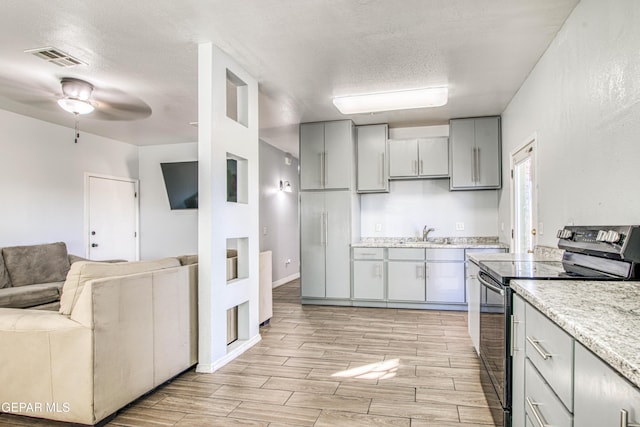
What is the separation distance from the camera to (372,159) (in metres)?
5.35

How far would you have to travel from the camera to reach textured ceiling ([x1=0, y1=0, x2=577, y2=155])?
2482mm

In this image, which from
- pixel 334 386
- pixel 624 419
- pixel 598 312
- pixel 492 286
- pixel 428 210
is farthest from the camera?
pixel 428 210

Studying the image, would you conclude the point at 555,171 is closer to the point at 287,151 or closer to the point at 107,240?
the point at 287,151

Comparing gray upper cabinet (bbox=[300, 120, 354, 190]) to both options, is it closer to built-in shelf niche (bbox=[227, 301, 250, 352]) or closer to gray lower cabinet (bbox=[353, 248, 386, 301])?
gray lower cabinet (bbox=[353, 248, 386, 301])

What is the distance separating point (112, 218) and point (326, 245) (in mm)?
3659

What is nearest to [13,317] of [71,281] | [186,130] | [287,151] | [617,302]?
[71,281]

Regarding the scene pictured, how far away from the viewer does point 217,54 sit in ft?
9.89

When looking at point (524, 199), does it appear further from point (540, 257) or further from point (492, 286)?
point (492, 286)

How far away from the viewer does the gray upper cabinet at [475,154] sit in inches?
194

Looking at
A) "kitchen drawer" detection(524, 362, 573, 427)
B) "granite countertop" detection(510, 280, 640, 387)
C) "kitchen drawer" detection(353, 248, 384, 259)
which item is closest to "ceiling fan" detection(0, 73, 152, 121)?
"kitchen drawer" detection(353, 248, 384, 259)

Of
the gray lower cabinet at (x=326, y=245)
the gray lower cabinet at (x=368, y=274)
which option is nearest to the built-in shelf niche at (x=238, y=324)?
the gray lower cabinet at (x=326, y=245)

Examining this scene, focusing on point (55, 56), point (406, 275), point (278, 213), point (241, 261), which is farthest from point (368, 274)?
point (55, 56)

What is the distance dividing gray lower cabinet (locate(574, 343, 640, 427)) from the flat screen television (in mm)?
6071

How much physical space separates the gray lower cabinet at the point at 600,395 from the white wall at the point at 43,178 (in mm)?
5694
